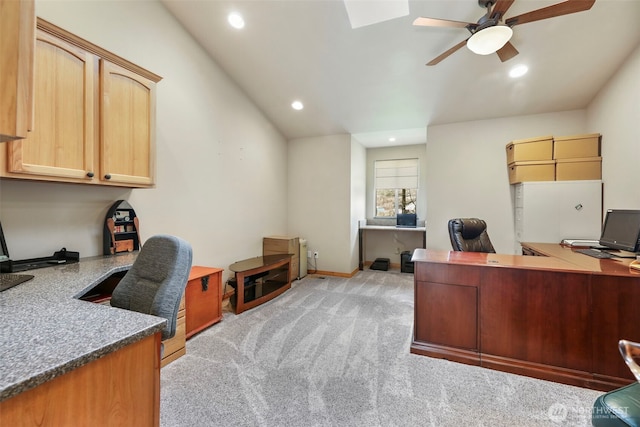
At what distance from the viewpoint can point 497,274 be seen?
2.18 metres

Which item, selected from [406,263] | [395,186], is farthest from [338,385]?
[395,186]

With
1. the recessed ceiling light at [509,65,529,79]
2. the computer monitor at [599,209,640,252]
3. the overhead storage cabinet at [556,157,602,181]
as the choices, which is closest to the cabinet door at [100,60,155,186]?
the recessed ceiling light at [509,65,529,79]

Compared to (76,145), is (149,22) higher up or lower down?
higher up

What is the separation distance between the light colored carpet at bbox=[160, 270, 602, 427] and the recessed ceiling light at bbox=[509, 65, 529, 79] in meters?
3.18

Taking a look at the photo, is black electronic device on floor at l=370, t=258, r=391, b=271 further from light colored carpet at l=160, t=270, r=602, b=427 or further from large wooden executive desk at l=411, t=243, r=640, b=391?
large wooden executive desk at l=411, t=243, r=640, b=391

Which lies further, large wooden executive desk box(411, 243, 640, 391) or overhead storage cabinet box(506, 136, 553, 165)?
overhead storage cabinet box(506, 136, 553, 165)

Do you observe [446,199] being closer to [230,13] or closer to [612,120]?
[612,120]

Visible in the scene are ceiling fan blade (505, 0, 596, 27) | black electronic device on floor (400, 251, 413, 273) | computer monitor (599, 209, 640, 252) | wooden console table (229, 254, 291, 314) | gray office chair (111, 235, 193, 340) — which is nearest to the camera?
gray office chair (111, 235, 193, 340)

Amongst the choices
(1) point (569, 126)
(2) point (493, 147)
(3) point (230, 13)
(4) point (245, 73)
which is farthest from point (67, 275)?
(1) point (569, 126)

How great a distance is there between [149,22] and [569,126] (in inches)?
211

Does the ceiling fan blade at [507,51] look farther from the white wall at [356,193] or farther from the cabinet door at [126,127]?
the cabinet door at [126,127]

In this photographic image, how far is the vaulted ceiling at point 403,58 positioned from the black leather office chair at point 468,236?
185cm

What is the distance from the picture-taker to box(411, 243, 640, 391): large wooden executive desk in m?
1.91

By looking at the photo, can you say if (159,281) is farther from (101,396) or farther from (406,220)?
(406,220)
